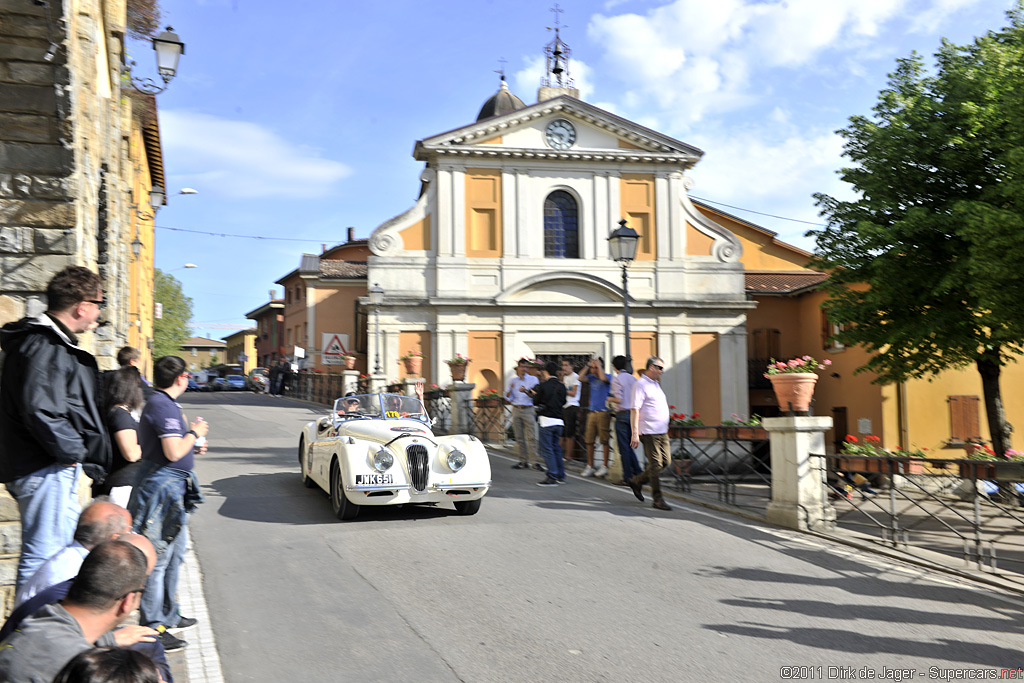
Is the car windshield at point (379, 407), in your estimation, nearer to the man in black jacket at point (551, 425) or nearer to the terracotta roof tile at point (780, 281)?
the man in black jacket at point (551, 425)

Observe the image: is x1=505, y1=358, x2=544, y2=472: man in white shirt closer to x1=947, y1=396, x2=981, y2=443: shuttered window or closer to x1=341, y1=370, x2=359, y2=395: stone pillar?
x1=341, y1=370, x2=359, y2=395: stone pillar

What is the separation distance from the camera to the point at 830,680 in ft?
15.1

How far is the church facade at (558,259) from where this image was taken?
96.9 feet

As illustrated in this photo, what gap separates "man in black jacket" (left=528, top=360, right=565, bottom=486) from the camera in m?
11.7

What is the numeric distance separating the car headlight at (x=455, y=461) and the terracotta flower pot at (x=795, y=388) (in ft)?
12.0

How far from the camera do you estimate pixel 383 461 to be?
8453mm

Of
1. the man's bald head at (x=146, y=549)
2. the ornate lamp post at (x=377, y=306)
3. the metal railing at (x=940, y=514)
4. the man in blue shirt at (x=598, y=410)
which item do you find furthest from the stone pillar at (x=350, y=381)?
the man's bald head at (x=146, y=549)

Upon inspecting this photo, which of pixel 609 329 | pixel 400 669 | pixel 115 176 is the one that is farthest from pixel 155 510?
pixel 609 329

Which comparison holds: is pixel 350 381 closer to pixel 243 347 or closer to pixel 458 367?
pixel 458 367

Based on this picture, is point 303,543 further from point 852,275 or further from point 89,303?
point 852,275

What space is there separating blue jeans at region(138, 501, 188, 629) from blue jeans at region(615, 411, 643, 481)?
6.96 m

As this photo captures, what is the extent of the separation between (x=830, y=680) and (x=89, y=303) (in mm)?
4558

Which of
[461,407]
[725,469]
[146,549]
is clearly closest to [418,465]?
[725,469]

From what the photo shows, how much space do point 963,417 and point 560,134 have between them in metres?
16.7
